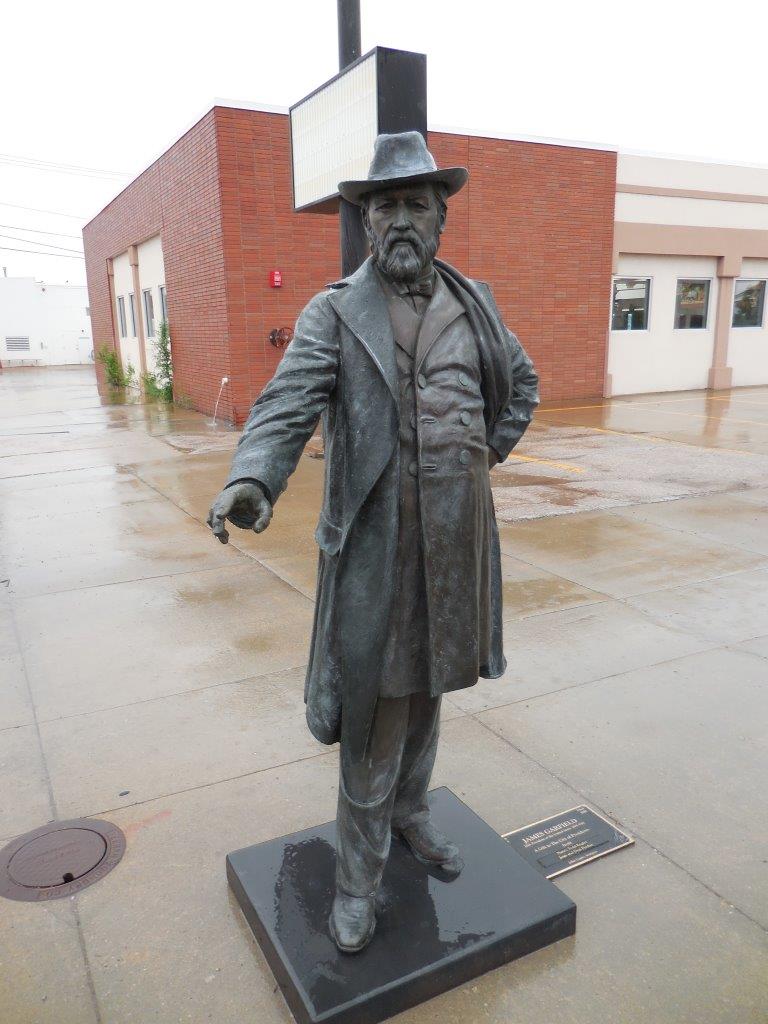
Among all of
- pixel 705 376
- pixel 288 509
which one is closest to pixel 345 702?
pixel 288 509

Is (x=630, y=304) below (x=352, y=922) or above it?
above

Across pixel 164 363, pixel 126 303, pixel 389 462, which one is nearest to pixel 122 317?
pixel 126 303

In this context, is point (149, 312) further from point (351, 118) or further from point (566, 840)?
point (566, 840)

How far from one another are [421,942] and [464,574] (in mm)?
1098

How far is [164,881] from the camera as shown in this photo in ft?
9.32

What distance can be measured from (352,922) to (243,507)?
50.3 inches

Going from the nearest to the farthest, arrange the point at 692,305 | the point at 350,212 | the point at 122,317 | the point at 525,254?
1. the point at 350,212
2. the point at 525,254
3. the point at 692,305
4. the point at 122,317

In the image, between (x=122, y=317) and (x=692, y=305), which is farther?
(x=122, y=317)

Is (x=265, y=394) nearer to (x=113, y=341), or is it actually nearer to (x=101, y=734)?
(x=101, y=734)

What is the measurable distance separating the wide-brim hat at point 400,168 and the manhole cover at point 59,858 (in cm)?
238

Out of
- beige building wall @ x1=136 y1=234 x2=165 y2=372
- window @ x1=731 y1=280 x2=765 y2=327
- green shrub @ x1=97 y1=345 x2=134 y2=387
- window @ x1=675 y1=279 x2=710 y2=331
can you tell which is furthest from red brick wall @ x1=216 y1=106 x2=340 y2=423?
window @ x1=731 y1=280 x2=765 y2=327

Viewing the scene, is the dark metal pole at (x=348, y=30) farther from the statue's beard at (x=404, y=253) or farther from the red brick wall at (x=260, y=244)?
the statue's beard at (x=404, y=253)

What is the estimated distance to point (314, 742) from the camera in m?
3.74

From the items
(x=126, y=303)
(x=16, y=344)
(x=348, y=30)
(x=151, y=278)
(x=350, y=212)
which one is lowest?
(x=16, y=344)
